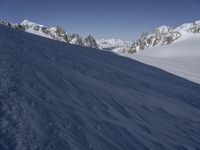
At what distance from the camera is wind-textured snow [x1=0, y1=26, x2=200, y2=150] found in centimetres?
332

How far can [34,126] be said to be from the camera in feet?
10.9

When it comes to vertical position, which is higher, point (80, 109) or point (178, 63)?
point (80, 109)

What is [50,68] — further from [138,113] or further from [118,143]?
[118,143]

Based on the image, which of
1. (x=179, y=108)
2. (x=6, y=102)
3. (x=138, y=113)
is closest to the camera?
(x=6, y=102)

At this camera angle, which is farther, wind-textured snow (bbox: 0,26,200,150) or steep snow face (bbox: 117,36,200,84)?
steep snow face (bbox: 117,36,200,84)

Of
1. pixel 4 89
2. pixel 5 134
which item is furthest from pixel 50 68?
pixel 5 134

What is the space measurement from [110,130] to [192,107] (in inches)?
127

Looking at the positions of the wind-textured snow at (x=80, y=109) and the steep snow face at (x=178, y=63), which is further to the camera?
the steep snow face at (x=178, y=63)

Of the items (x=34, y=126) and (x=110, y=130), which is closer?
(x=34, y=126)

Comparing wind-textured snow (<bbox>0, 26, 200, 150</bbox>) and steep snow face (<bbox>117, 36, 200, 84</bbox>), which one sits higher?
wind-textured snow (<bbox>0, 26, 200, 150</bbox>)

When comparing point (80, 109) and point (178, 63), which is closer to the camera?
point (80, 109)

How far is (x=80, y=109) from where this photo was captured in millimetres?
4301

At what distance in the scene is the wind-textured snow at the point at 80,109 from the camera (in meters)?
3.32

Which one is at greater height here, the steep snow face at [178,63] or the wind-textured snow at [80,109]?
the wind-textured snow at [80,109]
